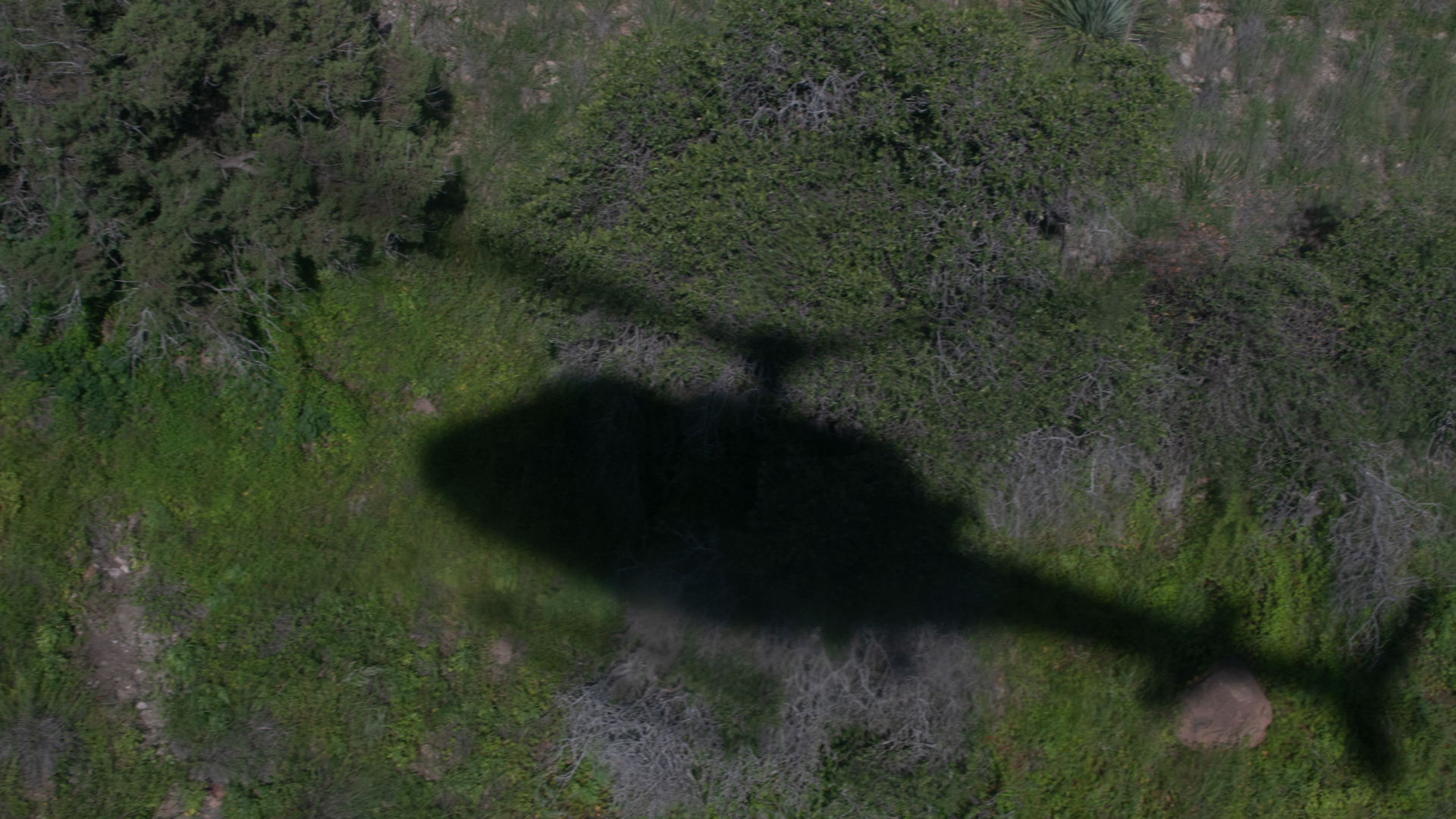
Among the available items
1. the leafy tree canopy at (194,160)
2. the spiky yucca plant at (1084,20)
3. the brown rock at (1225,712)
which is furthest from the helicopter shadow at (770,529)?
the spiky yucca plant at (1084,20)

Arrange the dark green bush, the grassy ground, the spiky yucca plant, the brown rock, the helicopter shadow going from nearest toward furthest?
the dark green bush
the helicopter shadow
the grassy ground
the brown rock
the spiky yucca plant

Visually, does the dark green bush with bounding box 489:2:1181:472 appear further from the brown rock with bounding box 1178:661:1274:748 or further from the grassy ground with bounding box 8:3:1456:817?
the brown rock with bounding box 1178:661:1274:748

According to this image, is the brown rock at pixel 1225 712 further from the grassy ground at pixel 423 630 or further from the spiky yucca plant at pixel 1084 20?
the spiky yucca plant at pixel 1084 20

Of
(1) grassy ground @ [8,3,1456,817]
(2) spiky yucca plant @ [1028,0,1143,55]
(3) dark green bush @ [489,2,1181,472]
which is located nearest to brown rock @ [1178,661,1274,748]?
(1) grassy ground @ [8,3,1456,817]

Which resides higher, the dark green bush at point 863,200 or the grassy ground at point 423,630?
the dark green bush at point 863,200

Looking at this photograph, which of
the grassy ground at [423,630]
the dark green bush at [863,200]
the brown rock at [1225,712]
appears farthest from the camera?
the brown rock at [1225,712]

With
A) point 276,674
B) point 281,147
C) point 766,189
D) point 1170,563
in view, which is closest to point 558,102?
point 281,147

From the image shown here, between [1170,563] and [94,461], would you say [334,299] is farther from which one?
[1170,563]

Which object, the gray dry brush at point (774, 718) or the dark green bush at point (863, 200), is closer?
the dark green bush at point (863, 200)
